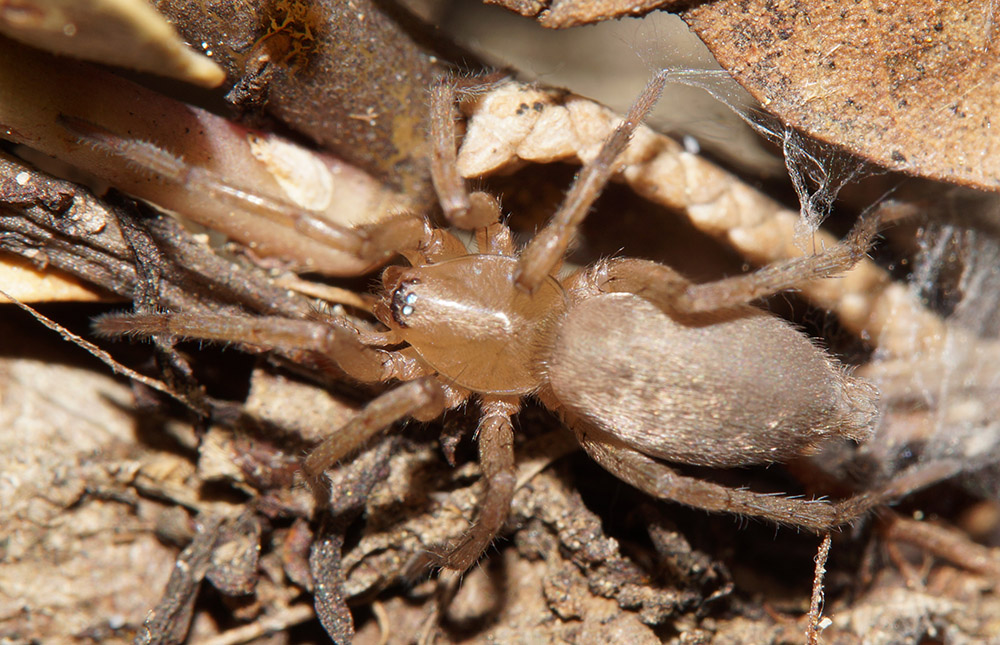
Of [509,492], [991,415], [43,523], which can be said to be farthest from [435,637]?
[991,415]

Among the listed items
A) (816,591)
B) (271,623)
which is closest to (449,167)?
(271,623)

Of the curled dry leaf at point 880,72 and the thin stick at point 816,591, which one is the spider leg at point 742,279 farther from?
the thin stick at point 816,591

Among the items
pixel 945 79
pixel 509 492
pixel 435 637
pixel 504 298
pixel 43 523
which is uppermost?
pixel 945 79

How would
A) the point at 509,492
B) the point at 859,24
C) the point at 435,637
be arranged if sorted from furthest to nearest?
the point at 435,637 → the point at 509,492 → the point at 859,24

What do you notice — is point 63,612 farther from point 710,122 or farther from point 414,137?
point 710,122

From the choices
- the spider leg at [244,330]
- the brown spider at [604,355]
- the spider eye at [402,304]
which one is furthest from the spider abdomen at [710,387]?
the spider leg at [244,330]

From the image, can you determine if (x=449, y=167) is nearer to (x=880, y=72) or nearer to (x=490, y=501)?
(x=490, y=501)
